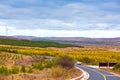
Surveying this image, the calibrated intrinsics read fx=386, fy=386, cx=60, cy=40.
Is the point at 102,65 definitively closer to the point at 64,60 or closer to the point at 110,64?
the point at 110,64

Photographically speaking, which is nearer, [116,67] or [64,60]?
[64,60]

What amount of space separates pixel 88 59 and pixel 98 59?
2.63 meters

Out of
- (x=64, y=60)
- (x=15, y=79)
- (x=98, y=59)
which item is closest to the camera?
(x=15, y=79)

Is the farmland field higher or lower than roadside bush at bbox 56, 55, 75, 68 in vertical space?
lower

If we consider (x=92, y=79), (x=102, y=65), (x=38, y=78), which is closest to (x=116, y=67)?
(x=102, y=65)

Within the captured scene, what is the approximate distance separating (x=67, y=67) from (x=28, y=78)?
59.5ft

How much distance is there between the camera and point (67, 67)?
58.8 metres

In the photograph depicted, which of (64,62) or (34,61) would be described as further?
(34,61)

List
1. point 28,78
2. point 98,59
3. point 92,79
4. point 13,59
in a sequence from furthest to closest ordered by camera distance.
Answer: point 98,59 → point 13,59 → point 92,79 → point 28,78

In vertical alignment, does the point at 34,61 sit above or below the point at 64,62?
below

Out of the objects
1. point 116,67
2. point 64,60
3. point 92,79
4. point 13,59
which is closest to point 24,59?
point 13,59

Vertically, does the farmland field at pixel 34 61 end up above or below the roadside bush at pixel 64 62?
below

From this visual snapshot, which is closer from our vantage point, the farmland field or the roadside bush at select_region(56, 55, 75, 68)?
the farmland field

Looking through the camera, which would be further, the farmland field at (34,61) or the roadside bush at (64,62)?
the roadside bush at (64,62)
